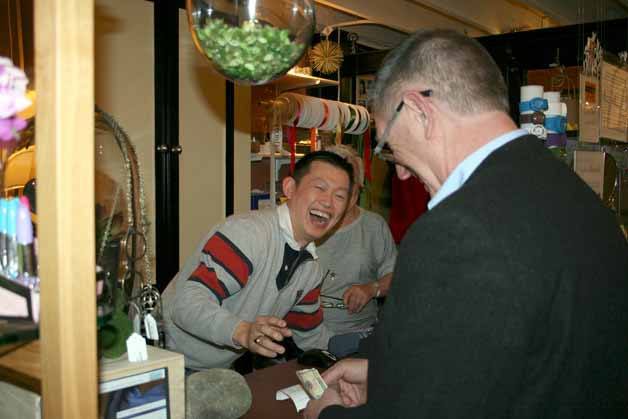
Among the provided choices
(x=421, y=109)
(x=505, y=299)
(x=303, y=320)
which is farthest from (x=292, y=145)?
(x=505, y=299)

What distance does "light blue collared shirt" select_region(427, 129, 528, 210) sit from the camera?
103cm

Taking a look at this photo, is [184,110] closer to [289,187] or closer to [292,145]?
[292,145]

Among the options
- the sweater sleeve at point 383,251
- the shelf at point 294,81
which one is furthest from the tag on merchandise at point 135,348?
the shelf at point 294,81

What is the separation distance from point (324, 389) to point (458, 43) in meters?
0.83

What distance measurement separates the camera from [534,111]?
6.80ft

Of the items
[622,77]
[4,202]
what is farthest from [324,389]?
[622,77]

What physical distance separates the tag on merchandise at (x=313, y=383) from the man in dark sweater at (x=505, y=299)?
412 millimetres

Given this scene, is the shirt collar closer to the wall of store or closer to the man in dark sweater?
Answer: the wall of store

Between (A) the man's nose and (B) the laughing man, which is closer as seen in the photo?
(B) the laughing man

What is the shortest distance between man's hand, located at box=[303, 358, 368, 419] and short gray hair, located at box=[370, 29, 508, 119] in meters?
0.59

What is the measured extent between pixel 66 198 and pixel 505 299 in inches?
21.5

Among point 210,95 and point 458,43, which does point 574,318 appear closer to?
point 458,43

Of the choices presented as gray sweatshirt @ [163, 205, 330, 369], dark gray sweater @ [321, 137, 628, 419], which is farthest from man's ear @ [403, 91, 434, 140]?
gray sweatshirt @ [163, 205, 330, 369]

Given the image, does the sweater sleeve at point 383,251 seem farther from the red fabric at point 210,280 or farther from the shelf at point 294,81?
the red fabric at point 210,280
